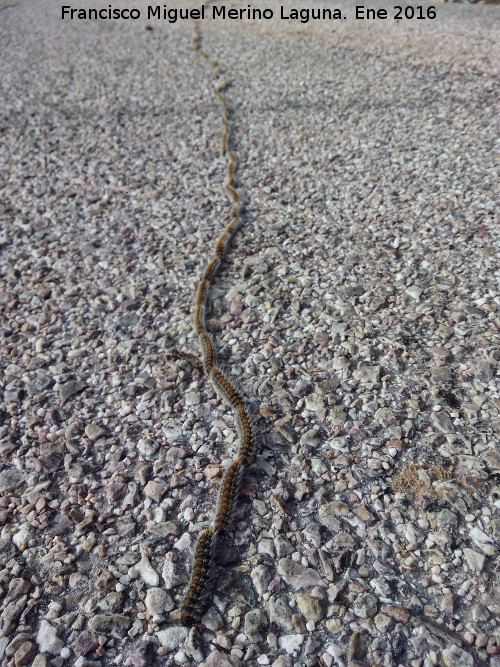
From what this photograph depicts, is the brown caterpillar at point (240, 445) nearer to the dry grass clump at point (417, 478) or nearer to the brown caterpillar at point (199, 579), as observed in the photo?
the brown caterpillar at point (199, 579)

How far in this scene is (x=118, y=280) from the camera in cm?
531

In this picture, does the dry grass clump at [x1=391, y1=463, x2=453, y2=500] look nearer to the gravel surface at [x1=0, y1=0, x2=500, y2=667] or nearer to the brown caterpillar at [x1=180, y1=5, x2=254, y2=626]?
the gravel surface at [x1=0, y1=0, x2=500, y2=667]

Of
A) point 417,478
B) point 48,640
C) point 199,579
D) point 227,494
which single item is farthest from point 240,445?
point 48,640

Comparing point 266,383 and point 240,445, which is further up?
point 266,383

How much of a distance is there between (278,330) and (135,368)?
125 centimetres

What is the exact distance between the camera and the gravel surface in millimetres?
2797

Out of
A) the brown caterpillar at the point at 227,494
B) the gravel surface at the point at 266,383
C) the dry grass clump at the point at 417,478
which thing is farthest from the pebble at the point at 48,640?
the dry grass clump at the point at 417,478

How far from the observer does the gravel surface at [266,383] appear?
9.18ft

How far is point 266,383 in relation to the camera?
4121 millimetres

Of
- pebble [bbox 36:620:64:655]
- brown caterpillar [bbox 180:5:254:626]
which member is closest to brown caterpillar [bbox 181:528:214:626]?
brown caterpillar [bbox 180:5:254:626]

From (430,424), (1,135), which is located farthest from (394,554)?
(1,135)

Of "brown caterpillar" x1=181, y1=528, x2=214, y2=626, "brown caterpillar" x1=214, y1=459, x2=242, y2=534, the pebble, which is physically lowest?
the pebble

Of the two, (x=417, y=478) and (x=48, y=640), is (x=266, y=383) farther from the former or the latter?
(x=48, y=640)

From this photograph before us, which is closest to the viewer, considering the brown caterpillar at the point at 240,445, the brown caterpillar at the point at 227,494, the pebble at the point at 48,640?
the pebble at the point at 48,640
